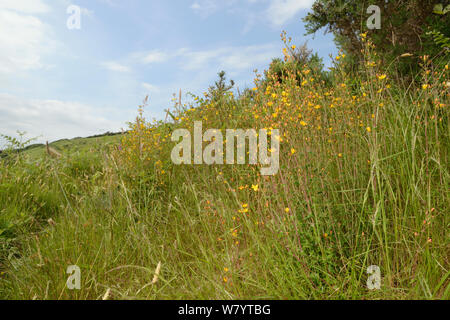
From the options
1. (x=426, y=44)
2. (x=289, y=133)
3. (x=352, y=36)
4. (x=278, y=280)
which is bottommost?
(x=278, y=280)

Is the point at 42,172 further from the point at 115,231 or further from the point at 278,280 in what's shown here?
the point at 278,280

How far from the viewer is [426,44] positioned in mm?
3998

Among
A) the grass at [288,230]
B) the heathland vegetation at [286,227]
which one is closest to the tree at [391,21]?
the grass at [288,230]

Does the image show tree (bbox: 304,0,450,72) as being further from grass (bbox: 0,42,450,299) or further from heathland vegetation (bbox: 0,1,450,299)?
heathland vegetation (bbox: 0,1,450,299)

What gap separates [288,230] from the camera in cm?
189

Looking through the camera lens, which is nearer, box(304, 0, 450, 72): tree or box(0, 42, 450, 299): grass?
box(0, 42, 450, 299): grass

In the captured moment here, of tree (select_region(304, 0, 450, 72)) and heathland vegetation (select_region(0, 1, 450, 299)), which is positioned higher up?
tree (select_region(304, 0, 450, 72))

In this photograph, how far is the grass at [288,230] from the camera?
168 cm

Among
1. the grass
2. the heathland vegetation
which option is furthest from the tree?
the heathland vegetation

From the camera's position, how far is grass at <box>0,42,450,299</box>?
1678 mm

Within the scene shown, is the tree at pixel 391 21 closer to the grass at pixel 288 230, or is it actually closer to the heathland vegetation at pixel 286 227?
the grass at pixel 288 230

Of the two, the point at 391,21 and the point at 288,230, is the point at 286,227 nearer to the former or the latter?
the point at 288,230
